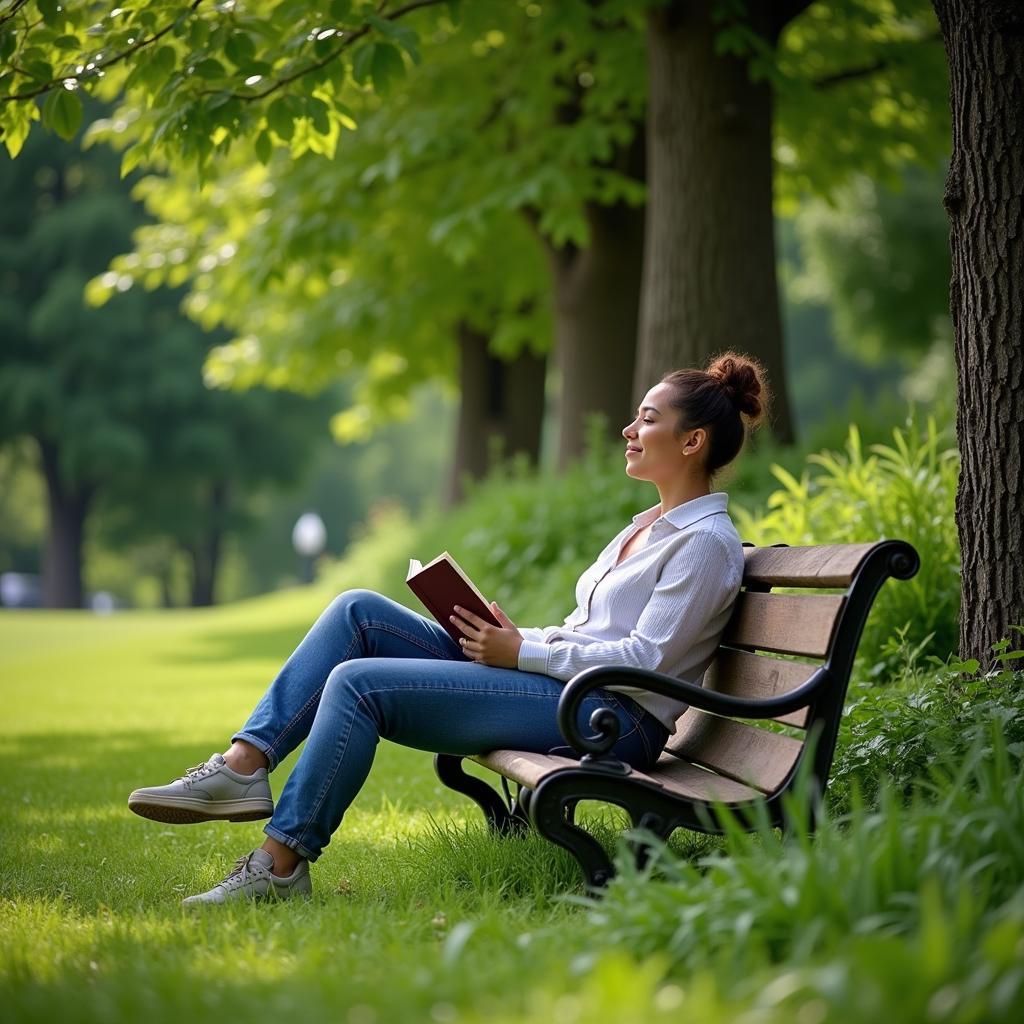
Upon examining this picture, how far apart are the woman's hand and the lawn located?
0.60 meters

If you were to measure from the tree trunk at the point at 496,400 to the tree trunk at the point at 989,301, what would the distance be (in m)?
11.8

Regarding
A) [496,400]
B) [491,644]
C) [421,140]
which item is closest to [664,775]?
[491,644]

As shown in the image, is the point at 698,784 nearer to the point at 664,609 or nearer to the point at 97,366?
the point at 664,609

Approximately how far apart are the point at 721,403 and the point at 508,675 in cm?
108

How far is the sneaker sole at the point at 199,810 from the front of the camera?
370 centimetres

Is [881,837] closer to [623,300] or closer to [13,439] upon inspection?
[623,300]

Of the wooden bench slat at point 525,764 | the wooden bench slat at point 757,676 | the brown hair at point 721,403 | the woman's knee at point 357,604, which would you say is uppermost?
the brown hair at point 721,403

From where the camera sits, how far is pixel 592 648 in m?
3.72

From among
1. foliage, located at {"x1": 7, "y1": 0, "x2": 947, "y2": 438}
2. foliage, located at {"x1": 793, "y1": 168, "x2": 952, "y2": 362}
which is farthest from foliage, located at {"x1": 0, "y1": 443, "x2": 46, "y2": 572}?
foliage, located at {"x1": 7, "y1": 0, "x2": 947, "y2": 438}

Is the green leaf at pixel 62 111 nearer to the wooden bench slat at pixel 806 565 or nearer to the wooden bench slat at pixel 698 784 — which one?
the wooden bench slat at pixel 806 565

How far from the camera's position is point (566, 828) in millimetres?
3283

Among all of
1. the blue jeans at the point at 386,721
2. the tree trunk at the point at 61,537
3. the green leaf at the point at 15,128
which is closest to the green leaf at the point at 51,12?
the green leaf at the point at 15,128

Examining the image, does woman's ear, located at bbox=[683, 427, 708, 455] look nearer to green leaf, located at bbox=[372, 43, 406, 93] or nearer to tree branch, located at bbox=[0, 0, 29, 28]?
green leaf, located at bbox=[372, 43, 406, 93]

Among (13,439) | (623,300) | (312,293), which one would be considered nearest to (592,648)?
(623,300)
